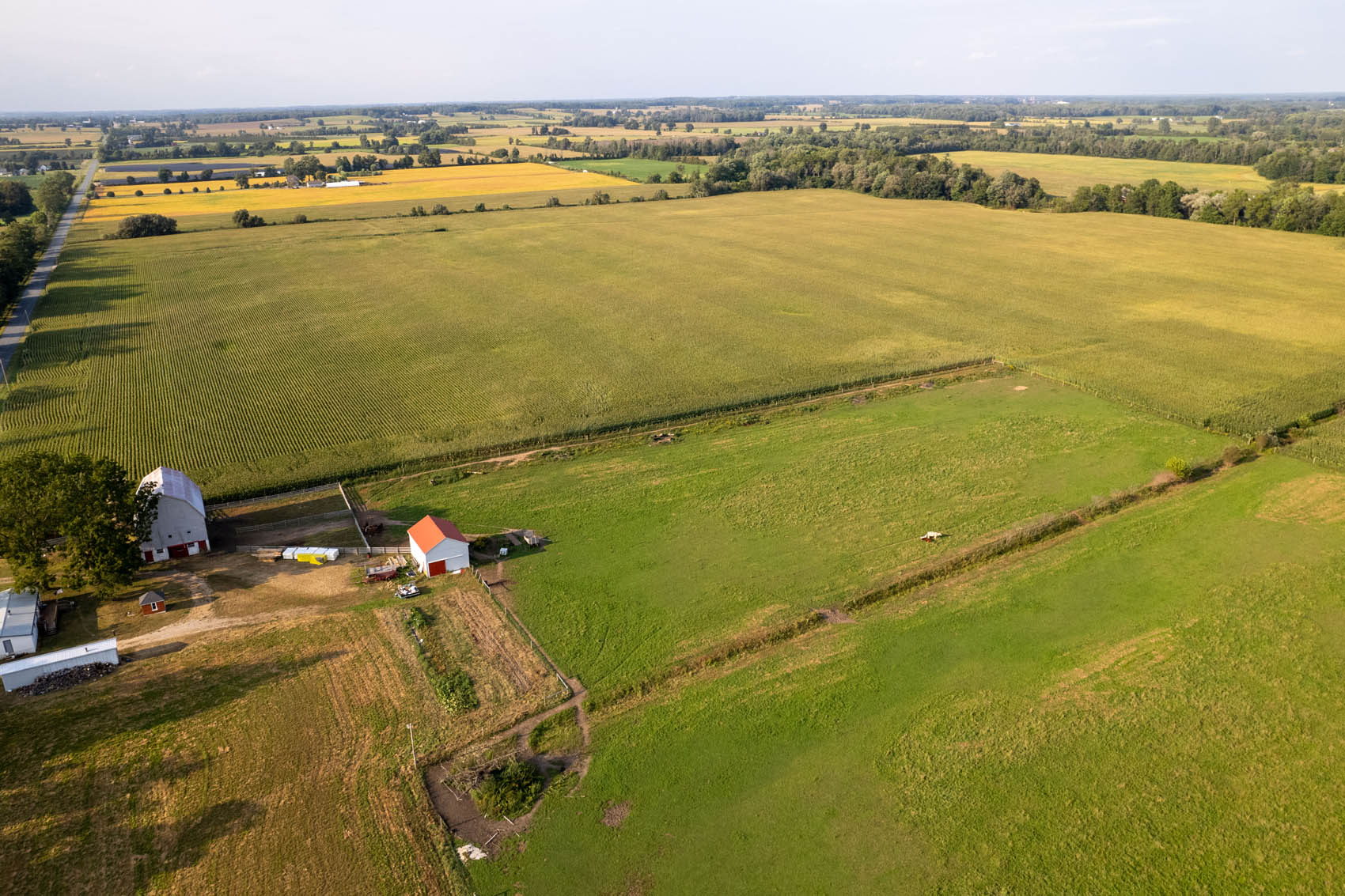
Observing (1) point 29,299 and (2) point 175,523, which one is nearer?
(2) point 175,523

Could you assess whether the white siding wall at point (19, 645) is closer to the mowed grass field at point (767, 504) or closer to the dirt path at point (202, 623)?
the dirt path at point (202, 623)

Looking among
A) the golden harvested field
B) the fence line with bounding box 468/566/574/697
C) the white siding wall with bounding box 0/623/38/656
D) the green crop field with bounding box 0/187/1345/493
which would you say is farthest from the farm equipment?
the golden harvested field

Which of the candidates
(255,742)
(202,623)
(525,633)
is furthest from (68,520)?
(525,633)

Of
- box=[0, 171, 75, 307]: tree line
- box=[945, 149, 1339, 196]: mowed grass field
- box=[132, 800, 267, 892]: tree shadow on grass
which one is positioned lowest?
box=[132, 800, 267, 892]: tree shadow on grass

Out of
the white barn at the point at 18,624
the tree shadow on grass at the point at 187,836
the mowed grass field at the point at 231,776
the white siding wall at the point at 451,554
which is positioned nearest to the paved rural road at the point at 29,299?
the white barn at the point at 18,624

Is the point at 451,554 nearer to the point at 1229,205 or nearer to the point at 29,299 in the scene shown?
the point at 29,299

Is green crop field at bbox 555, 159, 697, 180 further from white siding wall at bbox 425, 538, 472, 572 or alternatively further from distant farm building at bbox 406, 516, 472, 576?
white siding wall at bbox 425, 538, 472, 572
